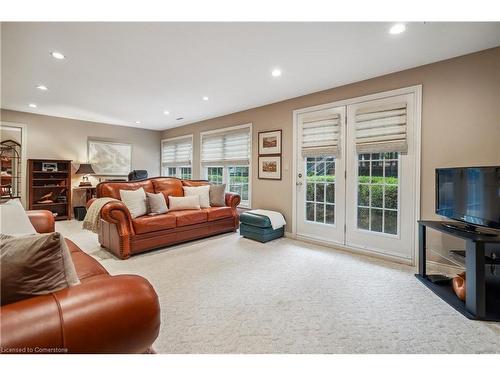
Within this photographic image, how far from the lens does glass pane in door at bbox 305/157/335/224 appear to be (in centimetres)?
362

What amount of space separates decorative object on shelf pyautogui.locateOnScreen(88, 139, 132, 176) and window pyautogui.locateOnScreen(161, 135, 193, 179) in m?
0.91

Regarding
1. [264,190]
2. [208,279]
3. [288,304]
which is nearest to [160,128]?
[264,190]

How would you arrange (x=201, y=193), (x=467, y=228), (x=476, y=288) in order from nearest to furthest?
(x=476, y=288)
(x=467, y=228)
(x=201, y=193)

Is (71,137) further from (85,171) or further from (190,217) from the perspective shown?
(190,217)

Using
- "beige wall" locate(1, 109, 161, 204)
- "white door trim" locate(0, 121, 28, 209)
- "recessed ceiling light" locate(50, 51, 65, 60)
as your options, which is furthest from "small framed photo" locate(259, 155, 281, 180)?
"white door trim" locate(0, 121, 28, 209)

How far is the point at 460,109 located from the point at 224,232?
3.59 meters

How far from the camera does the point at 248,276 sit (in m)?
2.55

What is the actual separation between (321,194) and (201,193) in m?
2.06

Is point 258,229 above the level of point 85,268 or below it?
below

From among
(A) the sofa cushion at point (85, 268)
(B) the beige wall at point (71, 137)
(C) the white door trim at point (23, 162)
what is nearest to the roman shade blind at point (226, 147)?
(B) the beige wall at point (71, 137)

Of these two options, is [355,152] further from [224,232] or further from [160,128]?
[160,128]

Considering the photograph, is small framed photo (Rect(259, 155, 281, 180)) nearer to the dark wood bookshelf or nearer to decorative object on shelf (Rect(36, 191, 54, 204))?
the dark wood bookshelf

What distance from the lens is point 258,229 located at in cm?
384

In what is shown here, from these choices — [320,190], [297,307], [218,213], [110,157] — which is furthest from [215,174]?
[297,307]
